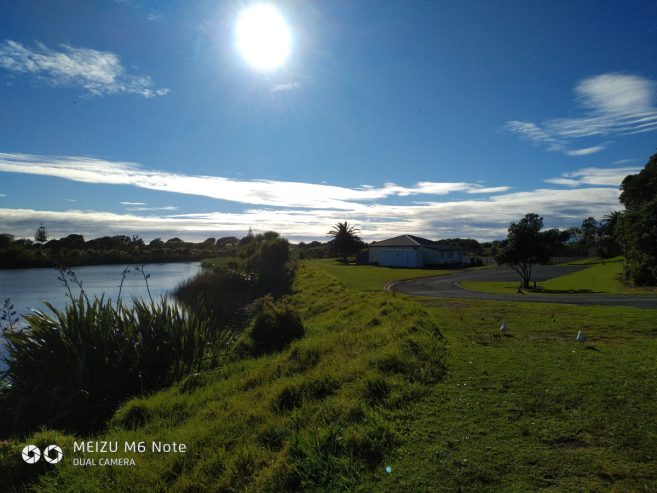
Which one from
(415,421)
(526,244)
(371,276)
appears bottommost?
(371,276)

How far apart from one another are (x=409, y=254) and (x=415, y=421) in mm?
52928

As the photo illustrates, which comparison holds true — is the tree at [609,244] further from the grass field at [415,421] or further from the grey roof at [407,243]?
the grass field at [415,421]

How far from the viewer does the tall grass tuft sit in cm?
839

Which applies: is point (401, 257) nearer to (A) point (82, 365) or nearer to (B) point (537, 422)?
(A) point (82, 365)

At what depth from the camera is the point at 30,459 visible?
5406mm

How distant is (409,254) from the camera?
187ft

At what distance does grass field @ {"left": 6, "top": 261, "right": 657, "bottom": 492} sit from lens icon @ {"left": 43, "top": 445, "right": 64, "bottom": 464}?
0.21 m

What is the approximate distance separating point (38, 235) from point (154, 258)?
16144 mm

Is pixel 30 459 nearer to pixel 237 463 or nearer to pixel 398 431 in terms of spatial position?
pixel 237 463

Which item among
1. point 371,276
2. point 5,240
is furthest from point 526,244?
point 5,240

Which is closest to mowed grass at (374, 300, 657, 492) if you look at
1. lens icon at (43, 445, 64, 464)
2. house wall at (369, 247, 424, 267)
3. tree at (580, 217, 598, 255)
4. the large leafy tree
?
lens icon at (43, 445, 64, 464)

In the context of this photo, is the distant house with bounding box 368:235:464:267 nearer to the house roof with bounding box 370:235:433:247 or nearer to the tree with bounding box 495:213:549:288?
the house roof with bounding box 370:235:433:247

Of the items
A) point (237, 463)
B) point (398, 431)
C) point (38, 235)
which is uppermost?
point (38, 235)

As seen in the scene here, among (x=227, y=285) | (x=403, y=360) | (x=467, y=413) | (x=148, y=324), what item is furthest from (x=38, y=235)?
(x=467, y=413)
